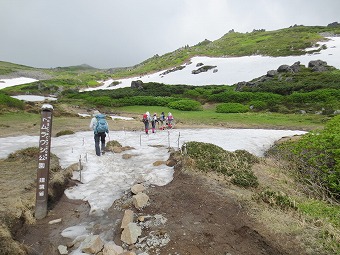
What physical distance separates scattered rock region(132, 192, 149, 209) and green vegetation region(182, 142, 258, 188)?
2.55m

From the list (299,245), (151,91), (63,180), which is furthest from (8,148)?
(151,91)

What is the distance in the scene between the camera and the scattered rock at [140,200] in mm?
6559

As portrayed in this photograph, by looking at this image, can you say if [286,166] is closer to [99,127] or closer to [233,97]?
[99,127]

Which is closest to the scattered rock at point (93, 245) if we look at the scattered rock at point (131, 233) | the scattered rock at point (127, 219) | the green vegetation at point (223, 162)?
the scattered rock at point (131, 233)

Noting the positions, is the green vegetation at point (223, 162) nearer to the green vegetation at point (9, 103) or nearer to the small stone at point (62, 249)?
the small stone at point (62, 249)

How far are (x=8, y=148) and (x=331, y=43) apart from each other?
247 feet

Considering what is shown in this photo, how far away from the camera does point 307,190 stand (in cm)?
793

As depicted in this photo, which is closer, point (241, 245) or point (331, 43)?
point (241, 245)

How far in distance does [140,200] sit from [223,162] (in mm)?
3699

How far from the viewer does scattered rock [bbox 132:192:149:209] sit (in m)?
6.56

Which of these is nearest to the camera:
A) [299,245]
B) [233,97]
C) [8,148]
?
[299,245]

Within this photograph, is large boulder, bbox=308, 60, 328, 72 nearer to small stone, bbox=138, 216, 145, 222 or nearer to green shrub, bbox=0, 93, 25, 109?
green shrub, bbox=0, 93, 25, 109

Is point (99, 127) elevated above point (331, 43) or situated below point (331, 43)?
below

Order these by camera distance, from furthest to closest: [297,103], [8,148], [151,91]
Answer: [151,91] → [297,103] → [8,148]
